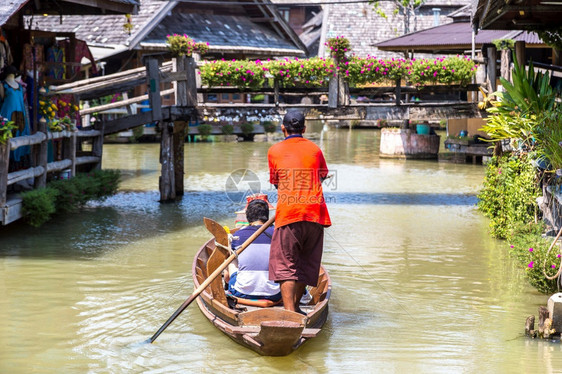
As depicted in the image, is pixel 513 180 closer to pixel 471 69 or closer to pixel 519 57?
pixel 519 57

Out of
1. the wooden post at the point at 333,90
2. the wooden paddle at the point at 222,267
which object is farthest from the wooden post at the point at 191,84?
the wooden paddle at the point at 222,267

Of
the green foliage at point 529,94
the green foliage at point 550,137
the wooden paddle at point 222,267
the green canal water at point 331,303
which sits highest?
the green foliage at point 529,94

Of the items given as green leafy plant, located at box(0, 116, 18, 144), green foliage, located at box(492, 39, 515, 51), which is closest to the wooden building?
green foliage, located at box(492, 39, 515, 51)

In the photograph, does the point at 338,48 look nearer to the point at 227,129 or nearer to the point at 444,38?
the point at 444,38

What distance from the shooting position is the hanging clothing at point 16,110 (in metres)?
12.9

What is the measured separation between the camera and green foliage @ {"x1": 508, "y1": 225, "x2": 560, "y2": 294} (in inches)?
343

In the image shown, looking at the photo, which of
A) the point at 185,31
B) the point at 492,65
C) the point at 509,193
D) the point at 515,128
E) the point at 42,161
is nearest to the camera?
the point at 515,128

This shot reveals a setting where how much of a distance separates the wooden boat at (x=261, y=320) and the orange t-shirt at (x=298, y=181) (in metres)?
0.84

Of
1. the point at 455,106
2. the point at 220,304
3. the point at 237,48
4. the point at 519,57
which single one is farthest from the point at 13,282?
the point at 237,48

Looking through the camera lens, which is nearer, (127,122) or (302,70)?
(302,70)

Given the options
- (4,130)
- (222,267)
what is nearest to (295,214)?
(222,267)

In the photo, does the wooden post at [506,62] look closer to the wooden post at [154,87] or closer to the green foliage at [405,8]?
the wooden post at [154,87]

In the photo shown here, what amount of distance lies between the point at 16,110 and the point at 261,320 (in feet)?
24.5

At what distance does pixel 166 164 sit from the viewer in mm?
16312
